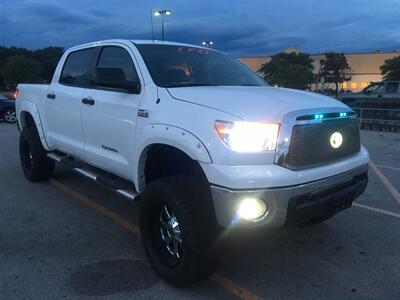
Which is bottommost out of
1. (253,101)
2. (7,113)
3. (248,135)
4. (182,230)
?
(7,113)

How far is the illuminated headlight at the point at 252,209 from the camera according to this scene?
3162 millimetres

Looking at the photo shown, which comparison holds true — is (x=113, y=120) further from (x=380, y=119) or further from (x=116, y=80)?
(x=380, y=119)

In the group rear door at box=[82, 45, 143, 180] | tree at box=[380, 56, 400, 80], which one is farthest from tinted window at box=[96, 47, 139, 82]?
tree at box=[380, 56, 400, 80]

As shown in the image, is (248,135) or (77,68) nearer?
(248,135)

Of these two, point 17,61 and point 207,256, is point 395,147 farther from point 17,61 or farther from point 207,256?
point 17,61

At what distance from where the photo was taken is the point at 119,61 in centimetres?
472

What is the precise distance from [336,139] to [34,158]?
182 inches

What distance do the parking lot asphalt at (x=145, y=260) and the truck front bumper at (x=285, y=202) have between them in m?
0.23

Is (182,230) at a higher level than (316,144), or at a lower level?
lower

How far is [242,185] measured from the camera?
3117 mm

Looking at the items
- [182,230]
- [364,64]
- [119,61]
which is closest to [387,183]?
[119,61]

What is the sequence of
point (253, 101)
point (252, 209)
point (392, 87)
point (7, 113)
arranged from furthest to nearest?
point (392, 87) → point (7, 113) → point (253, 101) → point (252, 209)

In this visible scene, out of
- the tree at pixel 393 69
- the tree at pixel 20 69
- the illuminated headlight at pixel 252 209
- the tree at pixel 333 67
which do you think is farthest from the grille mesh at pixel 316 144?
the tree at pixel 333 67

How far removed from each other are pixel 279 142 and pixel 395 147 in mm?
9982
